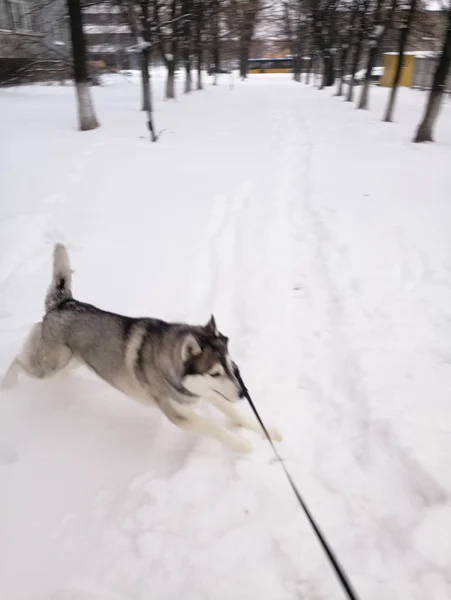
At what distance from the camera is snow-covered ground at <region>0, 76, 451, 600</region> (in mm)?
2285

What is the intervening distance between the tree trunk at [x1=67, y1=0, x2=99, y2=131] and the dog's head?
1266 cm

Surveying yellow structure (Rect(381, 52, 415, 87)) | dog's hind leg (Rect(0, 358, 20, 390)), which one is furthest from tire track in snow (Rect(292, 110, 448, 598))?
yellow structure (Rect(381, 52, 415, 87))

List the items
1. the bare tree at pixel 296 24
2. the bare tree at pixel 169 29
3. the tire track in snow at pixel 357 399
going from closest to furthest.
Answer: the tire track in snow at pixel 357 399 → the bare tree at pixel 169 29 → the bare tree at pixel 296 24

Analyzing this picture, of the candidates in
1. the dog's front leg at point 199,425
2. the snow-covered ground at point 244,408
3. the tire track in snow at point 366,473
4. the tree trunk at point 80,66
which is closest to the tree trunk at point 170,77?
the tree trunk at point 80,66

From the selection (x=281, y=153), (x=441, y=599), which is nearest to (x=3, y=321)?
(x=441, y=599)

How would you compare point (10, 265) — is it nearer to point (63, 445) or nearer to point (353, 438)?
point (63, 445)

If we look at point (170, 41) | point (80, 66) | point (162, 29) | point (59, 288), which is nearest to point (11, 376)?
A: point (59, 288)

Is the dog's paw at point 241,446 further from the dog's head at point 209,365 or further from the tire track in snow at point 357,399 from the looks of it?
the tire track in snow at point 357,399

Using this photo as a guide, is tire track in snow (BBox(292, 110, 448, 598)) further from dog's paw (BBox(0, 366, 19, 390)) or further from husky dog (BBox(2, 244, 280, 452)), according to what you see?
dog's paw (BBox(0, 366, 19, 390))

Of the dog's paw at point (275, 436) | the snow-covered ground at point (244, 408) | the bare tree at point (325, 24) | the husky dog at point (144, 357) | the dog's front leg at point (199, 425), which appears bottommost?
the snow-covered ground at point (244, 408)

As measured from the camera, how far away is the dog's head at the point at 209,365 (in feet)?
8.26

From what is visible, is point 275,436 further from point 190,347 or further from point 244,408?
point 190,347

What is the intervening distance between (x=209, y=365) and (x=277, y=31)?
185ft

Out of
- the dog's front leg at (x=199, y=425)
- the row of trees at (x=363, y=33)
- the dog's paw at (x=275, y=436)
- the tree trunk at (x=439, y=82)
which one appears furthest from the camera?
the row of trees at (x=363, y=33)
